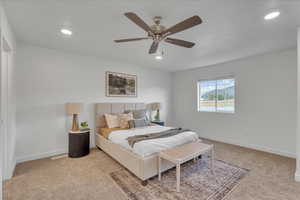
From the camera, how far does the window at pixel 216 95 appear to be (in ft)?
14.1

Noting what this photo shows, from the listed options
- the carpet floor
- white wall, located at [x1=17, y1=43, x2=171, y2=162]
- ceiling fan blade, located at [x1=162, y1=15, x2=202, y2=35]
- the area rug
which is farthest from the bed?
ceiling fan blade, located at [x1=162, y1=15, x2=202, y2=35]

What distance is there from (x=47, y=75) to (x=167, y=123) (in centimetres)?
450

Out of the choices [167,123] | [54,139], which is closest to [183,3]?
[54,139]

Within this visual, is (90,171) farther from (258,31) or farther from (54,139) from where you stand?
(258,31)

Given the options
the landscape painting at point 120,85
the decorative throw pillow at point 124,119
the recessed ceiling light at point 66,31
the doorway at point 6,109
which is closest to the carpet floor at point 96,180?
the doorway at point 6,109

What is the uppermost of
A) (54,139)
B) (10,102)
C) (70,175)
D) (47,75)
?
(47,75)

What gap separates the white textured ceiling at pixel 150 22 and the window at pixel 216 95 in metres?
1.29

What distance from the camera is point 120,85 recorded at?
4363mm

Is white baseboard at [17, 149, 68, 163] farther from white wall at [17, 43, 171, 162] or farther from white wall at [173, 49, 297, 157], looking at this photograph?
white wall at [173, 49, 297, 157]

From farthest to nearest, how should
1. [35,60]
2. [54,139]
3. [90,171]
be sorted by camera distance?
[54,139]
[35,60]
[90,171]

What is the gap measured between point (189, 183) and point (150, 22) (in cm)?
268

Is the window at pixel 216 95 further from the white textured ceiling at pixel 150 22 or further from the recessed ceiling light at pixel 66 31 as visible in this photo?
the recessed ceiling light at pixel 66 31

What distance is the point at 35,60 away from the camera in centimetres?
306

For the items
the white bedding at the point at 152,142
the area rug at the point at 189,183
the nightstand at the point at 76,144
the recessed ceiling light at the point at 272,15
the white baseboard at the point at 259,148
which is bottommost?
the area rug at the point at 189,183
